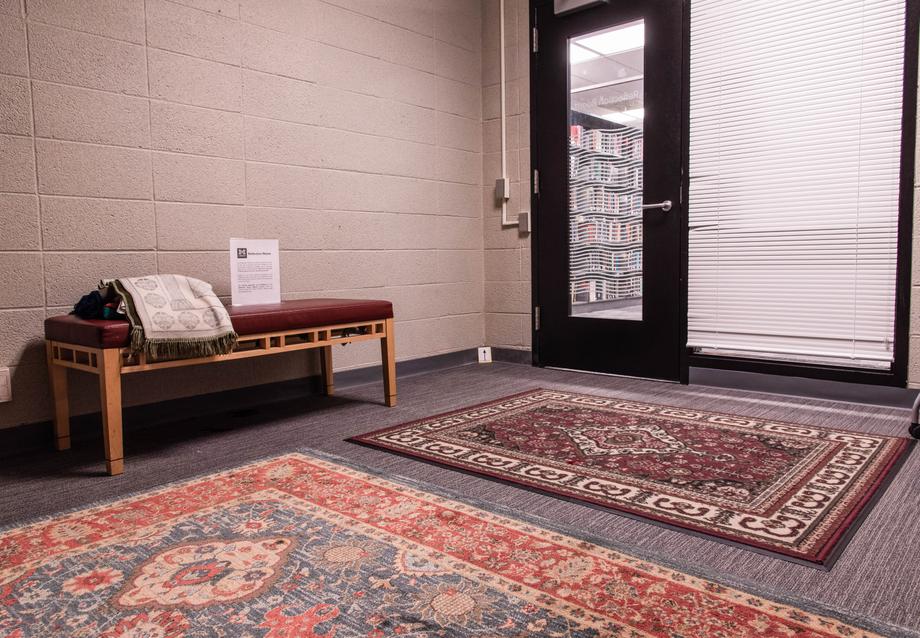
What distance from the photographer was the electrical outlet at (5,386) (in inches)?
93.6

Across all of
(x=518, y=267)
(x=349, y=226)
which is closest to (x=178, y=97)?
(x=349, y=226)

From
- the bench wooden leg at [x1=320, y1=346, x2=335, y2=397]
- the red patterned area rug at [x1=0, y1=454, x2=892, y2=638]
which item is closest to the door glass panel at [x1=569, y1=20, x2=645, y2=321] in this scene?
the bench wooden leg at [x1=320, y1=346, x2=335, y2=397]

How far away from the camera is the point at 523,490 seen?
6.48 feet

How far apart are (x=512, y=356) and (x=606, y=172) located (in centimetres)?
136

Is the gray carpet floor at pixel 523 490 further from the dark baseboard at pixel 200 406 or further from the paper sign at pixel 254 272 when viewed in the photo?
the paper sign at pixel 254 272

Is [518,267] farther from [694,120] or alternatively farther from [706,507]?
[706,507]

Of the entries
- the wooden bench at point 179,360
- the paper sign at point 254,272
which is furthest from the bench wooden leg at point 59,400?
the paper sign at point 254,272

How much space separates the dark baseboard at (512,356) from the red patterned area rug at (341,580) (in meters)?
2.48

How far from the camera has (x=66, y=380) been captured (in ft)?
8.14

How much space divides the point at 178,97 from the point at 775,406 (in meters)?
3.04

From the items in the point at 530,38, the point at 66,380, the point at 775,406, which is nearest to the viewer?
the point at 66,380

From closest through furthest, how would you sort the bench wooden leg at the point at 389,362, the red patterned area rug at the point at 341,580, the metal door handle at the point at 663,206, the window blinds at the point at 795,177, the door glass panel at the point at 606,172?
the red patterned area rug at the point at 341,580, the window blinds at the point at 795,177, the bench wooden leg at the point at 389,362, the metal door handle at the point at 663,206, the door glass panel at the point at 606,172

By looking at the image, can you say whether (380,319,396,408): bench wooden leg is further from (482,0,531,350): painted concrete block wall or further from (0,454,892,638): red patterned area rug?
(482,0,531,350): painted concrete block wall

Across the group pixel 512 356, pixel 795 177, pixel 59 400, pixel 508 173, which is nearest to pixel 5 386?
pixel 59 400
